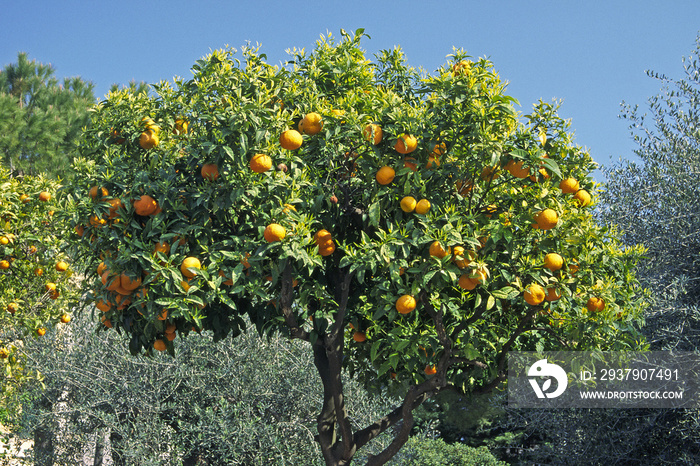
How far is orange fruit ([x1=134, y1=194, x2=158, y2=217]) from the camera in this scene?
4.19 m

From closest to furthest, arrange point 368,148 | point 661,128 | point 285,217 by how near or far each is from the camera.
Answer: point 285,217 < point 368,148 < point 661,128

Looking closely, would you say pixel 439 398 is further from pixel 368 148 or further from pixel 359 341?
pixel 368 148

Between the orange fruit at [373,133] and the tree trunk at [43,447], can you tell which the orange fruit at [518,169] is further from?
the tree trunk at [43,447]

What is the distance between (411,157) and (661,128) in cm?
563

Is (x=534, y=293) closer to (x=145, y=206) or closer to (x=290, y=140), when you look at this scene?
(x=290, y=140)

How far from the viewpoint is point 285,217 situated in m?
3.88

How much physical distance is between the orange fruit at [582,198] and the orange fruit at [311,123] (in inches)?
78.0

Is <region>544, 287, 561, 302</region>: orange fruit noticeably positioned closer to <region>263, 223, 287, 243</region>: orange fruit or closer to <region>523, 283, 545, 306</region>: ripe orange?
<region>523, 283, 545, 306</region>: ripe orange

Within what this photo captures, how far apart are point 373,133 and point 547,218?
4.23 ft

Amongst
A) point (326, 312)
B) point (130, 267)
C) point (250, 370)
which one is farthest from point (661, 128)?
point (130, 267)

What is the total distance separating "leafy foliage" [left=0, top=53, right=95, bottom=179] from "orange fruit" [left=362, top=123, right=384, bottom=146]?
1111cm

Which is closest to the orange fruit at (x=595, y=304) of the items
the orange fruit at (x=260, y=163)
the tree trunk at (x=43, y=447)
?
the orange fruit at (x=260, y=163)

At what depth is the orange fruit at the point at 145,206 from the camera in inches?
165

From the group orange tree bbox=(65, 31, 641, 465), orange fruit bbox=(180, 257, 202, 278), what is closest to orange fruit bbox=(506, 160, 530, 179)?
orange tree bbox=(65, 31, 641, 465)
